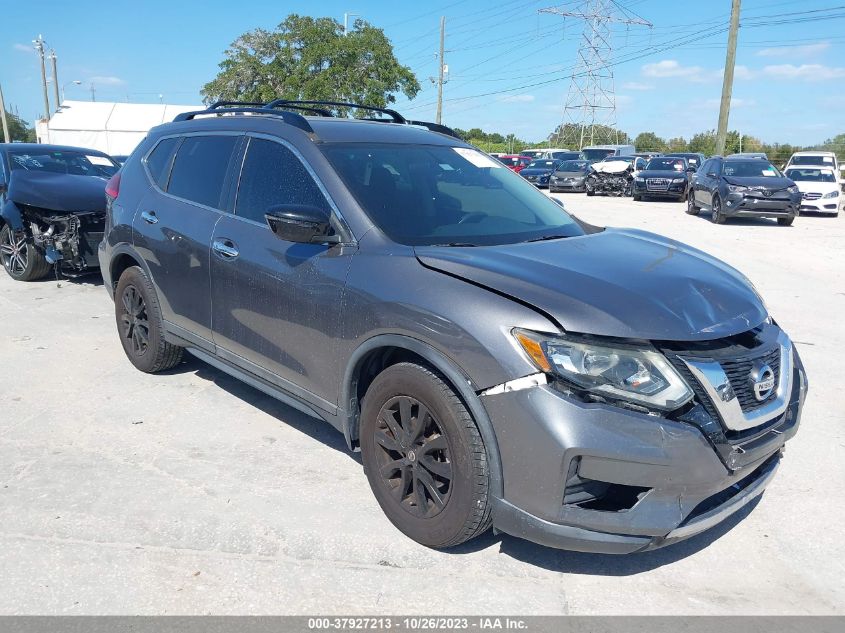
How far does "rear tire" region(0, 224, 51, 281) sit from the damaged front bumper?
7699 mm

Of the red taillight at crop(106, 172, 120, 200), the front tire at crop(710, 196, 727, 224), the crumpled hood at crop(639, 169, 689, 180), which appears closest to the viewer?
the red taillight at crop(106, 172, 120, 200)

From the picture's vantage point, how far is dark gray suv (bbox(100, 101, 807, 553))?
2.60 meters

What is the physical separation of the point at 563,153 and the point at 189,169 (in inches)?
1380

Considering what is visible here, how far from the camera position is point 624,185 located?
2548cm

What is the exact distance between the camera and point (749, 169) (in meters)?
17.4

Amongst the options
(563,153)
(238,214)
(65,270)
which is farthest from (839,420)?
(563,153)

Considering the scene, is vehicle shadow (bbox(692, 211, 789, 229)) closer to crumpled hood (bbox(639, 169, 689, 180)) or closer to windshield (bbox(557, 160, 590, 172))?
crumpled hood (bbox(639, 169, 689, 180))

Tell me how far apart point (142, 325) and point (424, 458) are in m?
3.09

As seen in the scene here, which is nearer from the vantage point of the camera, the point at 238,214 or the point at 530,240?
the point at 530,240

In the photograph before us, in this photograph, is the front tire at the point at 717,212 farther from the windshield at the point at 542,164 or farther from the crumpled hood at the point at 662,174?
the windshield at the point at 542,164

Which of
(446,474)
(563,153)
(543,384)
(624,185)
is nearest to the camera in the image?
(543,384)

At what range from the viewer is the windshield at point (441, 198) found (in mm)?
3496

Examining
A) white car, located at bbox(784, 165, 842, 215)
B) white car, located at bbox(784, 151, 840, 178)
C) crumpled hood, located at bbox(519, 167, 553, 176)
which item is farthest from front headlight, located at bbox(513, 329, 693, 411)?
crumpled hood, located at bbox(519, 167, 553, 176)

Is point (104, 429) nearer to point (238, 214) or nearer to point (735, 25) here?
point (238, 214)
